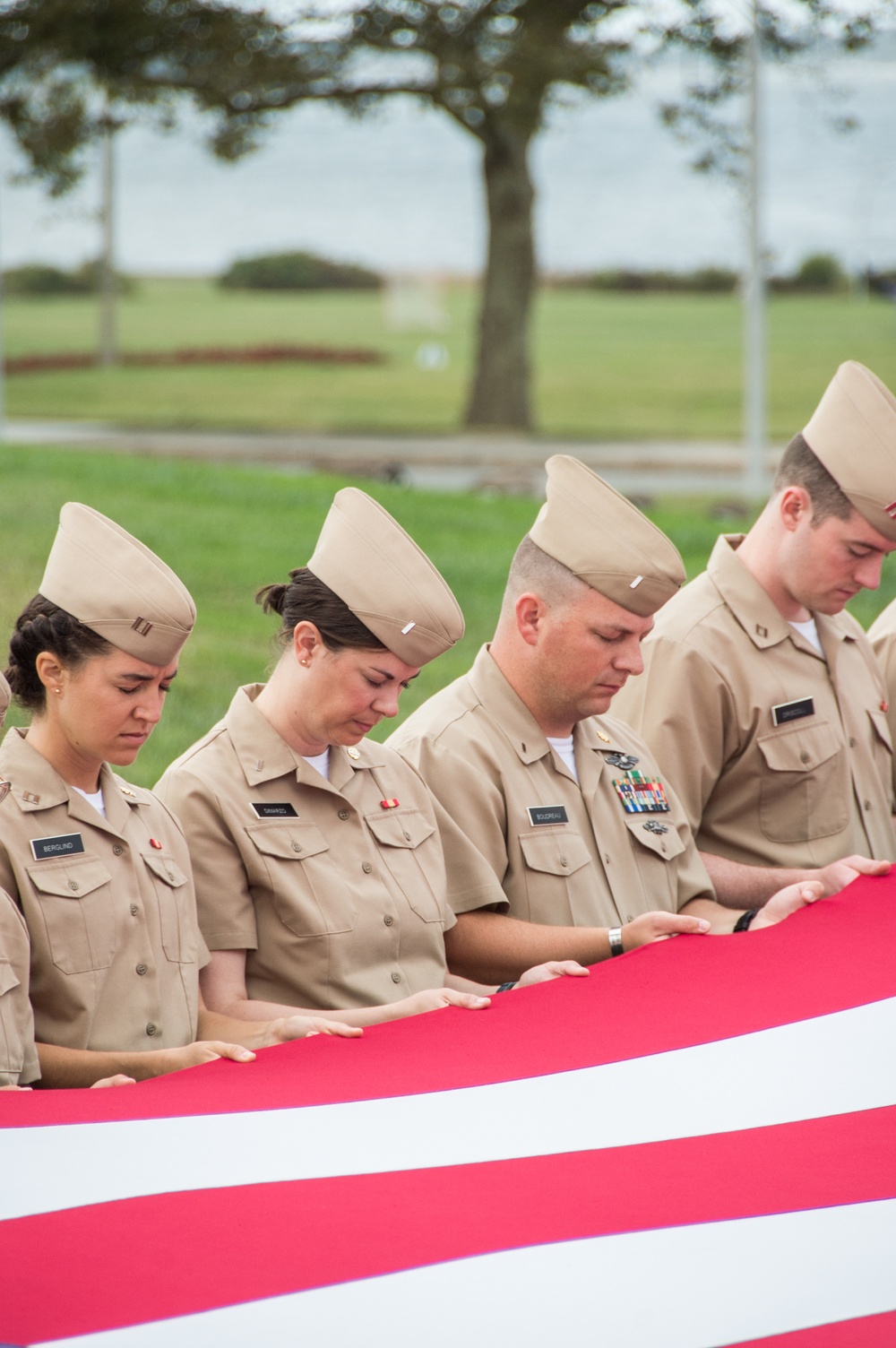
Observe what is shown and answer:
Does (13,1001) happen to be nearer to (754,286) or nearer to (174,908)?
(174,908)

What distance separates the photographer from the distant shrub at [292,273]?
169ft

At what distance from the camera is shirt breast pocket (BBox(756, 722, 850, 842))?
4473 millimetres

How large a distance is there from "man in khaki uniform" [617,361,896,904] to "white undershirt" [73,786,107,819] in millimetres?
1552

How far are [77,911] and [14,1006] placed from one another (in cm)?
23

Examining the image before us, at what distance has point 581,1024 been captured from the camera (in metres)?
3.34

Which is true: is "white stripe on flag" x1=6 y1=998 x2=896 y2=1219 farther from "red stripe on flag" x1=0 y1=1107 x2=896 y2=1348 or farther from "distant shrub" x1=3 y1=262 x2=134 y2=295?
"distant shrub" x1=3 y1=262 x2=134 y2=295

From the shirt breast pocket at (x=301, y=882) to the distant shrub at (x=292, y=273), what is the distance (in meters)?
49.3

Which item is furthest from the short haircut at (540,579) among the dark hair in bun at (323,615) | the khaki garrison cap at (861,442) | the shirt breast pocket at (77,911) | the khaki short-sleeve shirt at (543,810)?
the shirt breast pocket at (77,911)

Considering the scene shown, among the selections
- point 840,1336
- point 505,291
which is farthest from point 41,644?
point 505,291

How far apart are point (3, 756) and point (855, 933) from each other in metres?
1.81

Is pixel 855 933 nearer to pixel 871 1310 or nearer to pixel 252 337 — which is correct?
pixel 871 1310

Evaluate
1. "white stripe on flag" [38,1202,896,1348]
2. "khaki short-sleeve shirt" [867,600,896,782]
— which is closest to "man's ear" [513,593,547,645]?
"khaki short-sleeve shirt" [867,600,896,782]

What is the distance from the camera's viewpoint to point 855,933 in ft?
12.3

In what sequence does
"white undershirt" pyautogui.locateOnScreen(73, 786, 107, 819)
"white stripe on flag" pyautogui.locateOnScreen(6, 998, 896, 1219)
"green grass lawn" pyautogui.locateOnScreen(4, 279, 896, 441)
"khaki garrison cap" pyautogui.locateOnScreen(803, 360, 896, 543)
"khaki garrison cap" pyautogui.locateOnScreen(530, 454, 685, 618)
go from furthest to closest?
"green grass lawn" pyautogui.locateOnScreen(4, 279, 896, 441) < "khaki garrison cap" pyautogui.locateOnScreen(803, 360, 896, 543) < "khaki garrison cap" pyautogui.locateOnScreen(530, 454, 685, 618) < "white undershirt" pyautogui.locateOnScreen(73, 786, 107, 819) < "white stripe on flag" pyautogui.locateOnScreen(6, 998, 896, 1219)
